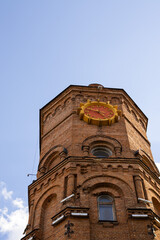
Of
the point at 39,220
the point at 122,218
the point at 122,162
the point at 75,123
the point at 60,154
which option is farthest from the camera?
the point at 75,123

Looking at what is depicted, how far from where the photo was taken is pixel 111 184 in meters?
19.6

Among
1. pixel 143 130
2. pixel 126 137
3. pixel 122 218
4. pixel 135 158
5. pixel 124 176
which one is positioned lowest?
pixel 122 218

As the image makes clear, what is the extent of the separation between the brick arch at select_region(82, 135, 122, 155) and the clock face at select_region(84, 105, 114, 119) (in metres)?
2.00

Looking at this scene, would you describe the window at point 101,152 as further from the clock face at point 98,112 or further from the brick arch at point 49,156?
the clock face at point 98,112

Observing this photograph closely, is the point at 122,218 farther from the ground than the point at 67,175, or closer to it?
closer to it

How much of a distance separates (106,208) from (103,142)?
17.0 ft

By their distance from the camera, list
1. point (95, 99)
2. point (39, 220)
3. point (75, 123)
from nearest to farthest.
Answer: point (39, 220), point (75, 123), point (95, 99)

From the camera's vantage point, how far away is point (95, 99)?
27141 millimetres

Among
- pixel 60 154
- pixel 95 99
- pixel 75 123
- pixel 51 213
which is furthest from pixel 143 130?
pixel 51 213

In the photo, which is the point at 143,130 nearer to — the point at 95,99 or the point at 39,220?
the point at 95,99

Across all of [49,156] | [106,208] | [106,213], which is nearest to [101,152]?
[49,156]

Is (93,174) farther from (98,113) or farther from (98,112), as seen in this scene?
(98,112)

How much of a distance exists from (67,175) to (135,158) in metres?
3.65

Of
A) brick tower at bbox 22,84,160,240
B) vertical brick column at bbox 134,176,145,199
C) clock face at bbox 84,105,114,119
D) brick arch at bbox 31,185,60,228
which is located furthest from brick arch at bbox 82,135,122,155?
brick arch at bbox 31,185,60,228
